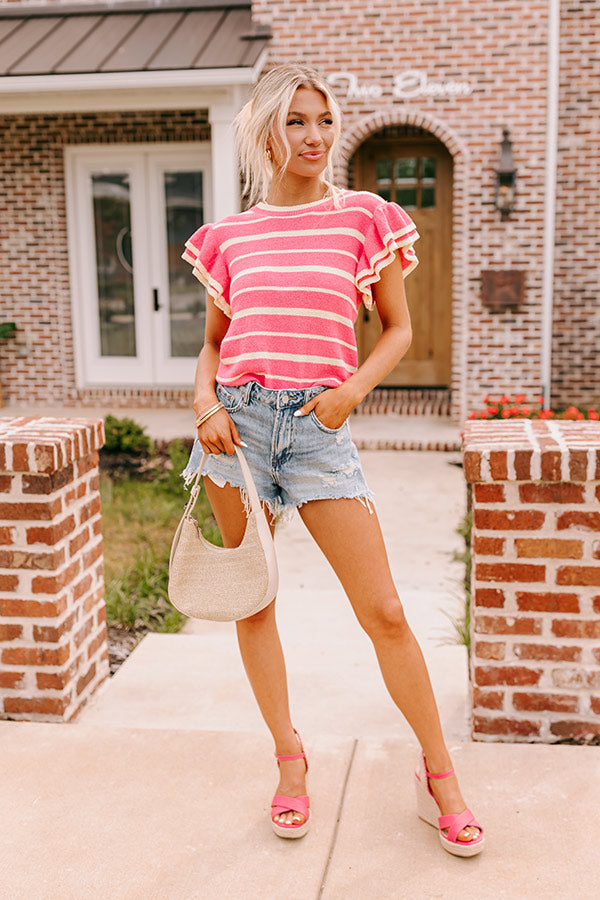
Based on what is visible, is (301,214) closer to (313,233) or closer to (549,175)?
(313,233)

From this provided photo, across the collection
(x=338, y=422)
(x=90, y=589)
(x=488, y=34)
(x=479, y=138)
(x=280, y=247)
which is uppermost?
(x=488, y=34)

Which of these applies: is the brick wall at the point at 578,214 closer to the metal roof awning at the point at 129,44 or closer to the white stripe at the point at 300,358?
the metal roof awning at the point at 129,44

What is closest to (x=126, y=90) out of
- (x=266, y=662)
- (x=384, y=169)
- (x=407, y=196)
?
(x=384, y=169)

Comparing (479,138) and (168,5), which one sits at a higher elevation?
(168,5)

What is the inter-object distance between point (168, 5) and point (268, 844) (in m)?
8.14

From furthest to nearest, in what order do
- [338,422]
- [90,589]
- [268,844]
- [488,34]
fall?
[488,34], [90,589], [268,844], [338,422]

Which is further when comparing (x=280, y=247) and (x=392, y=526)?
(x=392, y=526)

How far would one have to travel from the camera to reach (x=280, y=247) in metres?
2.00

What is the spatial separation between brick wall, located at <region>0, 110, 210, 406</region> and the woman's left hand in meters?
7.36

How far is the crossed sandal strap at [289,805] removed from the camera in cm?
216

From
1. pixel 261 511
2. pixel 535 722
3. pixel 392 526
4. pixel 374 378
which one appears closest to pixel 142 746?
pixel 261 511

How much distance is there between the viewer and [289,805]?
2160 mm

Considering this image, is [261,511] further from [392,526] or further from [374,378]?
[392,526]

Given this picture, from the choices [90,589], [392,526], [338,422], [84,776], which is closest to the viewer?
[338,422]
